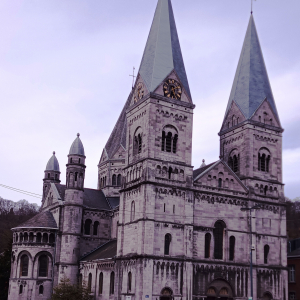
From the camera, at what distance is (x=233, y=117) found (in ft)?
196

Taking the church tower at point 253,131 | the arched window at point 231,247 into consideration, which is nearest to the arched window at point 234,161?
the church tower at point 253,131

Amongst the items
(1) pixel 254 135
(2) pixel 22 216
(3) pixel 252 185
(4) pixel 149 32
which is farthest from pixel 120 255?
(2) pixel 22 216

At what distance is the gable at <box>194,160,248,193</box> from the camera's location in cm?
5244

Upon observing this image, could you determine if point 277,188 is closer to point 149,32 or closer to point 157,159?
point 157,159

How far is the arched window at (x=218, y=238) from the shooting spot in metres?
51.3

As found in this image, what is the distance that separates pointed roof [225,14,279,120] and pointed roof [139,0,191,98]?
855 centimetres

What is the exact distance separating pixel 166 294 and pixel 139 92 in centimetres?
2235

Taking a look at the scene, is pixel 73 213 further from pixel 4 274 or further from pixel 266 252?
pixel 266 252

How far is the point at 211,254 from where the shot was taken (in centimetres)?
5047

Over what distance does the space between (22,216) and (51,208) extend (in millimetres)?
66025

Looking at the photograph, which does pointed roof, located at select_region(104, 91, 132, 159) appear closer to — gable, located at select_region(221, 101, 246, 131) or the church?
the church

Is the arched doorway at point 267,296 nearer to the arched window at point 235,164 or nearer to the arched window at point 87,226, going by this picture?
the arched window at point 235,164

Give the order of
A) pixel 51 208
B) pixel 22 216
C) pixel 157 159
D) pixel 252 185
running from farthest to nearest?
pixel 22 216 → pixel 51 208 → pixel 252 185 → pixel 157 159

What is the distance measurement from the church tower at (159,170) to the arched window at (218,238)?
3.87 meters
